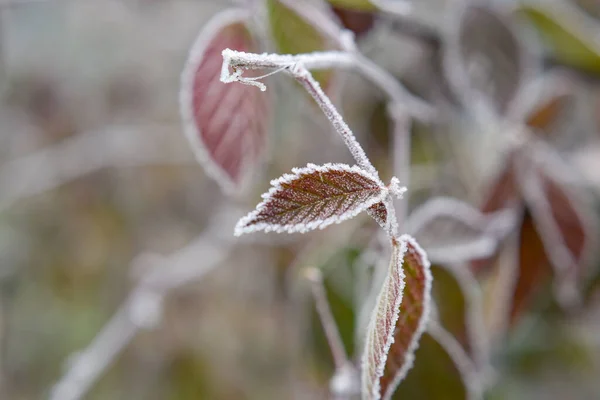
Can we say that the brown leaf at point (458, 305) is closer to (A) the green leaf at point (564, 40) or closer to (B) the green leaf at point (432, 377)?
(B) the green leaf at point (432, 377)

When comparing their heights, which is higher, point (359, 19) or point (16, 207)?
point (16, 207)

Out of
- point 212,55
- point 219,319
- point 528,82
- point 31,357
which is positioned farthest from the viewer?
point 219,319

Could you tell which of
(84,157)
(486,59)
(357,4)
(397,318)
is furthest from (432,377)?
(84,157)

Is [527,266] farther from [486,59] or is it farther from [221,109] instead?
[221,109]

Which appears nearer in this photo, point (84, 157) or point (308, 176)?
point (308, 176)

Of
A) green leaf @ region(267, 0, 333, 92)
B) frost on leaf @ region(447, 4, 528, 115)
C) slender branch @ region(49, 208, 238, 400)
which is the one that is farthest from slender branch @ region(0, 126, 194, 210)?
green leaf @ region(267, 0, 333, 92)

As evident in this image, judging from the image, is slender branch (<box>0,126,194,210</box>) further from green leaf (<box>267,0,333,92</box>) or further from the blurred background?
green leaf (<box>267,0,333,92</box>)

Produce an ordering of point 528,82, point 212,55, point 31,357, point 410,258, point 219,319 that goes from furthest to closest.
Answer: point 219,319 < point 31,357 < point 528,82 < point 212,55 < point 410,258

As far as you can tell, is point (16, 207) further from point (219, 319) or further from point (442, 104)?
point (442, 104)

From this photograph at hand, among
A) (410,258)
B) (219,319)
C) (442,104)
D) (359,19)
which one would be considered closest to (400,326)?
(410,258)
